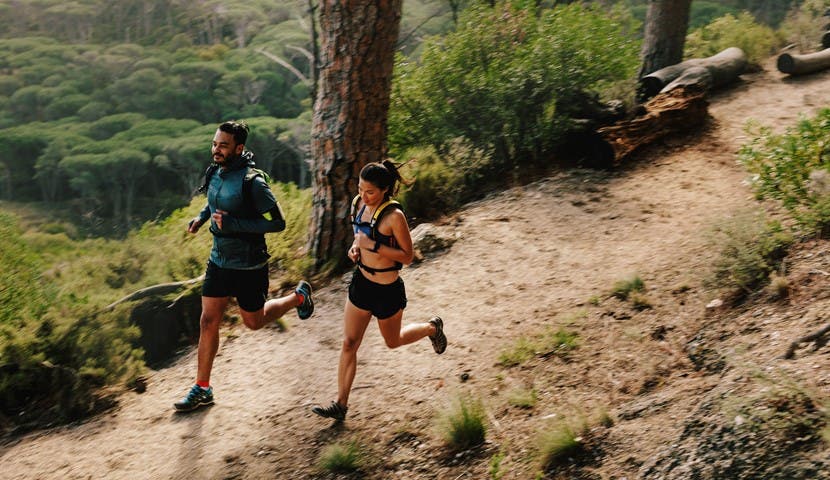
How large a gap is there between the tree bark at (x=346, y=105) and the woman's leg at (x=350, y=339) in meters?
3.16

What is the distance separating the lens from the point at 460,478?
169 inches

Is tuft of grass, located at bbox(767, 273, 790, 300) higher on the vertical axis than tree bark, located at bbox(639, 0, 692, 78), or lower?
lower

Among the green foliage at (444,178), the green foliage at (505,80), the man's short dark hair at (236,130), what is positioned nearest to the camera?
the man's short dark hair at (236,130)

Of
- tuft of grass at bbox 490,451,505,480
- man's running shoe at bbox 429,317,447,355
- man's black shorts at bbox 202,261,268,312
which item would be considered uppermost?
man's black shorts at bbox 202,261,268,312

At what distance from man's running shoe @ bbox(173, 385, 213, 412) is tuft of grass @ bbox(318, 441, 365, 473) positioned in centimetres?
143

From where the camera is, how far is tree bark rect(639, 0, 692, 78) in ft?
38.1

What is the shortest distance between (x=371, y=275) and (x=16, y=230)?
511 cm

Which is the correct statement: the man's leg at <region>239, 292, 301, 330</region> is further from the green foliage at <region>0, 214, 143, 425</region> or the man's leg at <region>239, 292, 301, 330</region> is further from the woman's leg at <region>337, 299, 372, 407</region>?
the green foliage at <region>0, 214, 143, 425</region>

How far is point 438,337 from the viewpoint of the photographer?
217 inches

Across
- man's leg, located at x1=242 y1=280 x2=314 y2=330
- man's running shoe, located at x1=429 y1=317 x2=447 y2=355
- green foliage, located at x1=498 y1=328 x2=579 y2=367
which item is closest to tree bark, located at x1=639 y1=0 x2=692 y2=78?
green foliage, located at x1=498 y1=328 x2=579 y2=367

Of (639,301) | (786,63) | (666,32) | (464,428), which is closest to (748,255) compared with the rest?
(639,301)

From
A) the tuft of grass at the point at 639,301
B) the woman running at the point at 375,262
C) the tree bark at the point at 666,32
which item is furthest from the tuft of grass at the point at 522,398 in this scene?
the tree bark at the point at 666,32

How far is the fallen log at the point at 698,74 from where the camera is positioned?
10492mm

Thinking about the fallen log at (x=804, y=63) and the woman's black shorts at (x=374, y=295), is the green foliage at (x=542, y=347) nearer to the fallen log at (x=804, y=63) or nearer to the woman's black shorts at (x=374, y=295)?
the woman's black shorts at (x=374, y=295)
